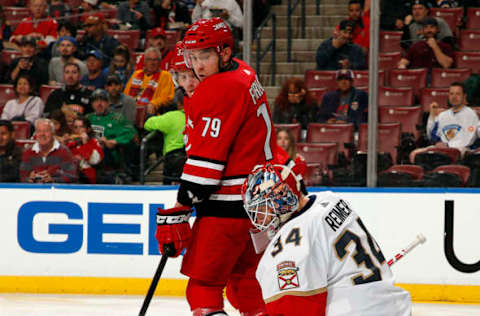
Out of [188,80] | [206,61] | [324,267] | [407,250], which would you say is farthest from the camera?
[188,80]

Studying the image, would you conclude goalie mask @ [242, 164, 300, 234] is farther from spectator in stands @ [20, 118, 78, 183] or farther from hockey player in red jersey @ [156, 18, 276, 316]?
spectator in stands @ [20, 118, 78, 183]

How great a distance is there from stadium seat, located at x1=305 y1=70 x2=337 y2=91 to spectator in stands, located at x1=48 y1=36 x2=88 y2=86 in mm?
1859

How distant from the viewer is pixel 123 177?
22.1ft

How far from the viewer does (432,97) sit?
6.48 m

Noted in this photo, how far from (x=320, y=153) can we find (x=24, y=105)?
2415 millimetres

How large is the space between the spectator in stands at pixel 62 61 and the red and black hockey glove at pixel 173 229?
3715 millimetres

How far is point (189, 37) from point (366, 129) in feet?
10.3

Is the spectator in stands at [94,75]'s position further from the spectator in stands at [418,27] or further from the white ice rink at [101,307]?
the spectator in stands at [418,27]

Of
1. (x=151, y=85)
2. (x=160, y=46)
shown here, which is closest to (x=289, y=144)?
(x=151, y=85)

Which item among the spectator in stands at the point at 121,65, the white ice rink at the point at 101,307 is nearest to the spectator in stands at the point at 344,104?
the white ice rink at the point at 101,307

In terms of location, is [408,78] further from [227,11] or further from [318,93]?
[227,11]

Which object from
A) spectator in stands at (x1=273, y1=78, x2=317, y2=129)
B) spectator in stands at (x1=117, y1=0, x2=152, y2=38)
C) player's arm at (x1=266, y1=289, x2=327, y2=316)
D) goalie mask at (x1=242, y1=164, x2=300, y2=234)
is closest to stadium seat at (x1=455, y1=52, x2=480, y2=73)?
spectator in stands at (x1=273, y1=78, x2=317, y2=129)

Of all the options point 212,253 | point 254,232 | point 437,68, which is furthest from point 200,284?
point 437,68

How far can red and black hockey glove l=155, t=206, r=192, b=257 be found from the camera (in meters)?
3.57
